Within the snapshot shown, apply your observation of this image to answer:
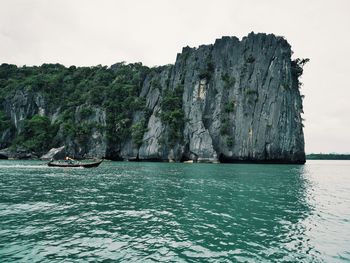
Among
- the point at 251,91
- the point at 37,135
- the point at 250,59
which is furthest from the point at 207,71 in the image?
the point at 37,135

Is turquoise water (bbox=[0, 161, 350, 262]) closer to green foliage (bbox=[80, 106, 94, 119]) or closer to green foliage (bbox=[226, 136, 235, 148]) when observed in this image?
green foliage (bbox=[226, 136, 235, 148])

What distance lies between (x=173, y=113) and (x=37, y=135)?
48.2m

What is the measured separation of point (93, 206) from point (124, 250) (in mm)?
8555

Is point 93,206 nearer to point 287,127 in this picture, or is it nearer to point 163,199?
point 163,199

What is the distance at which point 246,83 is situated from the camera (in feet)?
274

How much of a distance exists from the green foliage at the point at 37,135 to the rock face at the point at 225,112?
448cm

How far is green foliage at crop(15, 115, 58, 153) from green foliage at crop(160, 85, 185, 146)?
133ft

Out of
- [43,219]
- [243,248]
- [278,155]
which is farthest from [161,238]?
[278,155]

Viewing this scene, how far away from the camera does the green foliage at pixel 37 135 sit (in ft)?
304

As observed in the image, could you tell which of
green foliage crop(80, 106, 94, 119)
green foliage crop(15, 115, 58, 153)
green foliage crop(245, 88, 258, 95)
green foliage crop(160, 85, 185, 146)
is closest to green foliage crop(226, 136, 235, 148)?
green foliage crop(160, 85, 185, 146)

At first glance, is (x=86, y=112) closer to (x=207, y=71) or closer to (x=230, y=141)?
(x=207, y=71)

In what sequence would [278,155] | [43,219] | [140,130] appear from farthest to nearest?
[140,130] < [278,155] < [43,219]

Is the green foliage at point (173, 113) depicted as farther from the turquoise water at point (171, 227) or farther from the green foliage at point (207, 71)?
the turquoise water at point (171, 227)

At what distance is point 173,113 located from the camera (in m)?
84.4
